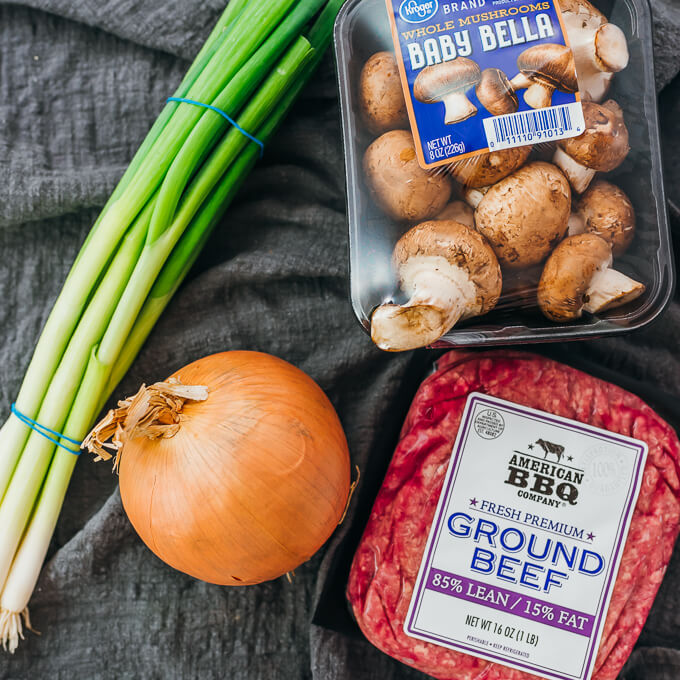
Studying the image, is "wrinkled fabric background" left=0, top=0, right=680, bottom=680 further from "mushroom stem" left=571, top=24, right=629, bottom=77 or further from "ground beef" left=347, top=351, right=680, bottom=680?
"mushroom stem" left=571, top=24, right=629, bottom=77

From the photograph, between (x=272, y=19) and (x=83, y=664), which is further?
(x=83, y=664)

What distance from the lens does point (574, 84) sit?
0.64m

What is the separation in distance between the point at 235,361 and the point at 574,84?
1.61 ft

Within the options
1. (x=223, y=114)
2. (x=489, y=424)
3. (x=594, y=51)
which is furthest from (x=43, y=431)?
(x=594, y=51)

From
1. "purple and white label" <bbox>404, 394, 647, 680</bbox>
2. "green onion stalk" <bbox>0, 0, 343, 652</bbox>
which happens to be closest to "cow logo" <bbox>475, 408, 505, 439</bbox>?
"purple and white label" <bbox>404, 394, 647, 680</bbox>

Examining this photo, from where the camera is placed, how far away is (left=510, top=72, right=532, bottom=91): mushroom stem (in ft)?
2.09

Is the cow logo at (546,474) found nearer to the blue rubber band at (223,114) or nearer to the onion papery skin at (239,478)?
the onion papery skin at (239,478)

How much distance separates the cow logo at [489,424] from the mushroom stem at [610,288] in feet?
0.68

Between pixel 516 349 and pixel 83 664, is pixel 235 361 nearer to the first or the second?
pixel 516 349

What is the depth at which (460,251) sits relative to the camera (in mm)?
611

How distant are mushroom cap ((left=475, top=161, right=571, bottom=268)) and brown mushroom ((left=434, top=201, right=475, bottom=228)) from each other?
11mm

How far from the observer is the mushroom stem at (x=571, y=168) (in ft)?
2.10

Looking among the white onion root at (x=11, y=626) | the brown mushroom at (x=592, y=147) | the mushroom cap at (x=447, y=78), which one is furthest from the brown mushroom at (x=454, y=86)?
the white onion root at (x=11, y=626)

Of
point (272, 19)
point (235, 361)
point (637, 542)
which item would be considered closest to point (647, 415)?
point (637, 542)
